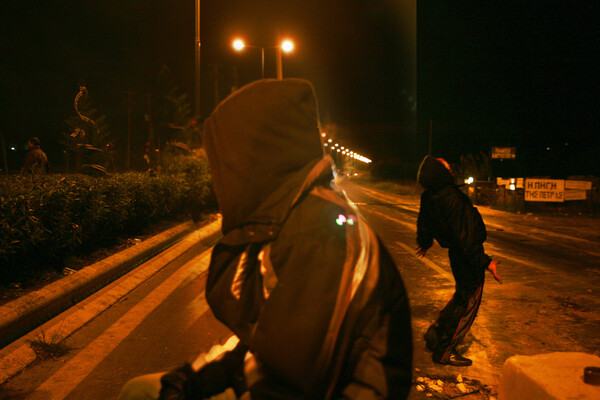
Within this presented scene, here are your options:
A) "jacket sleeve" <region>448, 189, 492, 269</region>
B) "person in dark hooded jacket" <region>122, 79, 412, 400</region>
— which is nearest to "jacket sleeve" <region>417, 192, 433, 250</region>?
"jacket sleeve" <region>448, 189, 492, 269</region>

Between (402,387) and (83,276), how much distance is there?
641 centimetres

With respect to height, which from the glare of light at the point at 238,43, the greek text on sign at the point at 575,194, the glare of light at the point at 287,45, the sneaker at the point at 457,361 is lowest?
the sneaker at the point at 457,361

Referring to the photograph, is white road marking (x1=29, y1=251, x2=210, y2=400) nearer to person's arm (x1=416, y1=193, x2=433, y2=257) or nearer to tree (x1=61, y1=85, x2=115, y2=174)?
person's arm (x1=416, y1=193, x2=433, y2=257)

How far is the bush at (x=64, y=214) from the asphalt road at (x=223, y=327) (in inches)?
40.8

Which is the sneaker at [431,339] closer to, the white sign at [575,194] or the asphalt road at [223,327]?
the asphalt road at [223,327]

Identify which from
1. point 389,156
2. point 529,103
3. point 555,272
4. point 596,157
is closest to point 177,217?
point 555,272

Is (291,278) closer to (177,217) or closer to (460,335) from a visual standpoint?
(460,335)

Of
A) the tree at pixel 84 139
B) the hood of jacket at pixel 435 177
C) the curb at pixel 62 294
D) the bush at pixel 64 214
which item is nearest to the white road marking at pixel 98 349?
the curb at pixel 62 294

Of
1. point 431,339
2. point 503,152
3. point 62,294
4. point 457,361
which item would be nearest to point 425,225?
point 431,339

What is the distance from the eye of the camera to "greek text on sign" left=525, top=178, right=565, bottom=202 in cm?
1863

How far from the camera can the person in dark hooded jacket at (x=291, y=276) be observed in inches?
42.8

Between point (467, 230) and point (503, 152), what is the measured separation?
75.1 feet

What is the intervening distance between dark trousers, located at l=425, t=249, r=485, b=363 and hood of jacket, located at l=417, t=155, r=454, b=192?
0.58m

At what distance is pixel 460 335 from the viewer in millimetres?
4020
